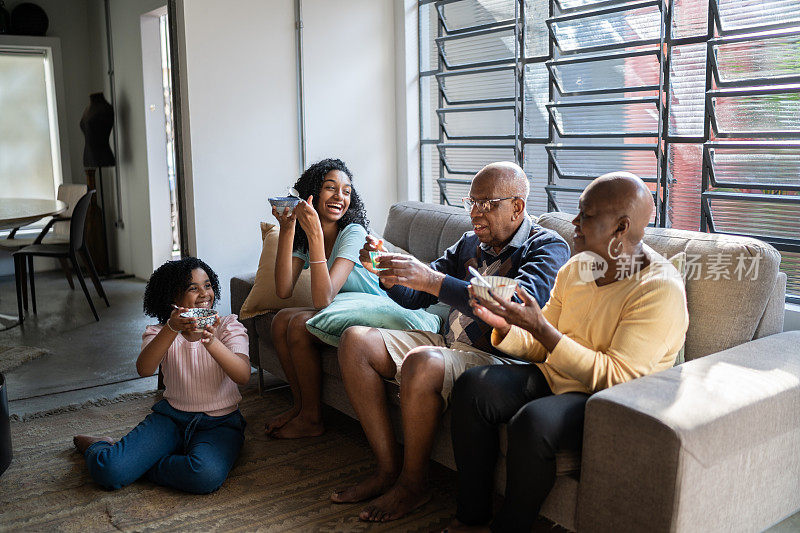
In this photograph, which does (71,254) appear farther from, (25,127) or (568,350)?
(568,350)

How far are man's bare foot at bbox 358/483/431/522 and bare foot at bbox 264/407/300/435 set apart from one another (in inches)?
30.1

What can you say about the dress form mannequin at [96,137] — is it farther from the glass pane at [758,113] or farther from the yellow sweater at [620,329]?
the glass pane at [758,113]

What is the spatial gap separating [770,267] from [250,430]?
1998mm

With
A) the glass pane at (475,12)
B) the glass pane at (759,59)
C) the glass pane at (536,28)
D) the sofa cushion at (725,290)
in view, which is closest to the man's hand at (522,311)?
the sofa cushion at (725,290)

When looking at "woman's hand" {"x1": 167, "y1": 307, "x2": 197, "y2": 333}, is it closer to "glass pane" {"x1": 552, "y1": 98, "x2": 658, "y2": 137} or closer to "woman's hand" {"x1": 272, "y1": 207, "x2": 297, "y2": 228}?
"woman's hand" {"x1": 272, "y1": 207, "x2": 297, "y2": 228}

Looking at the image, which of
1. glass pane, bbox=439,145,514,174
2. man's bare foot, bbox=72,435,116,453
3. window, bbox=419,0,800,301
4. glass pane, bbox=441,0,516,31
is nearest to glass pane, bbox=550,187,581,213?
window, bbox=419,0,800,301

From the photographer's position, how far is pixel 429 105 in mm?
4332

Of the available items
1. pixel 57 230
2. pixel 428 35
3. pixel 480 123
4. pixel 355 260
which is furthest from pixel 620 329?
pixel 57 230

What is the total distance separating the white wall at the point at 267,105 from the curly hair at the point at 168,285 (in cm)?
113

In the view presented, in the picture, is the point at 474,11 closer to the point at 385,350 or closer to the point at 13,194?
the point at 385,350

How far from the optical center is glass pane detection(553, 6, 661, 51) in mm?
3006

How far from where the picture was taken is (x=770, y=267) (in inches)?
86.2

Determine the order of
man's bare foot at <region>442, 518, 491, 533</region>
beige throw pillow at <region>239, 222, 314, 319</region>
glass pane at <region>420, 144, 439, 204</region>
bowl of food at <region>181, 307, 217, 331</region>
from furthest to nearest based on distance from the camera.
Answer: glass pane at <region>420, 144, 439, 204</region>, beige throw pillow at <region>239, 222, 314, 319</region>, bowl of food at <region>181, 307, 217, 331</region>, man's bare foot at <region>442, 518, 491, 533</region>

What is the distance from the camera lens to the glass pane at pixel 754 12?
2.55 m
